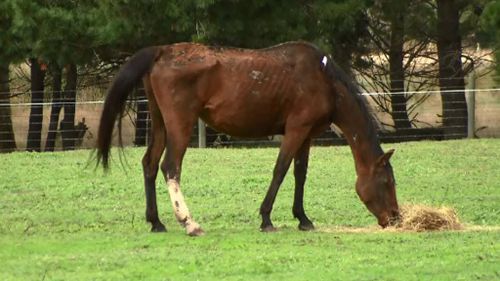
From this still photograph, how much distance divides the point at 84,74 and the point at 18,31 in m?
5.22

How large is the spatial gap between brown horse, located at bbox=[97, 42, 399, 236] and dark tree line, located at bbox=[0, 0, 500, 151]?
10270 millimetres

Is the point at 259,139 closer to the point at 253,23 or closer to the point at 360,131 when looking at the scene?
the point at 253,23

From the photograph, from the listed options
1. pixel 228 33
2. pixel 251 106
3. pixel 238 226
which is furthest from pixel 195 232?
pixel 228 33

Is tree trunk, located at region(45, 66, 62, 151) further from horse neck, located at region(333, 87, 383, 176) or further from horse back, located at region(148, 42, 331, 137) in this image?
horse neck, located at region(333, 87, 383, 176)

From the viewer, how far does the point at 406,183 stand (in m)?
14.4

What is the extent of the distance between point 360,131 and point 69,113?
17.3 meters

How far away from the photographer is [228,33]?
862 inches

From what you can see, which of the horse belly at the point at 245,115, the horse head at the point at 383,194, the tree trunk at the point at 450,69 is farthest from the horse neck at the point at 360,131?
the tree trunk at the point at 450,69

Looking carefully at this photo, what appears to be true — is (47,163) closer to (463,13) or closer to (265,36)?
(265,36)

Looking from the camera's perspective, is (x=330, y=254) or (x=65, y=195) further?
(x=65, y=195)

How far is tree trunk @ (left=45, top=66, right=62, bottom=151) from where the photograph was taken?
25672 mm

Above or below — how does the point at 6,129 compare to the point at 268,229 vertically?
above

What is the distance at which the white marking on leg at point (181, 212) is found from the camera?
31.1ft

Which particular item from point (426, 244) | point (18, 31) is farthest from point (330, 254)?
point (18, 31)
